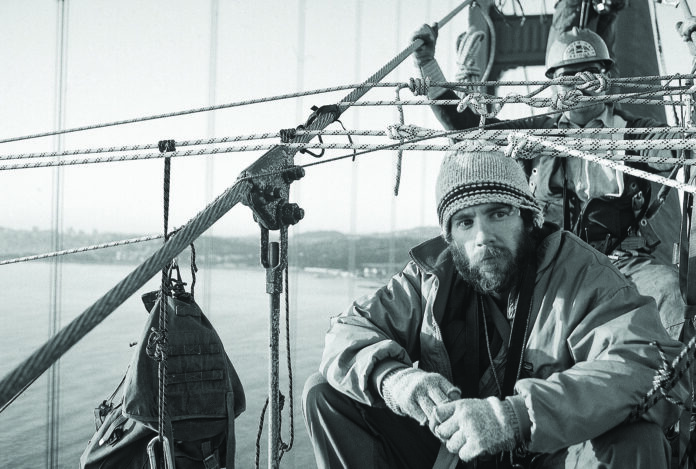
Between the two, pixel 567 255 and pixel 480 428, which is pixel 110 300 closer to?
pixel 480 428

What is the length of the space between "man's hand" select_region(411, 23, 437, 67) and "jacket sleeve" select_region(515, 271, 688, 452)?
5.42 ft

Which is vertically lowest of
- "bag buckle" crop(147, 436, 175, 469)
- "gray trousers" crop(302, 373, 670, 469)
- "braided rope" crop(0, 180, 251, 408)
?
"bag buckle" crop(147, 436, 175, 469)

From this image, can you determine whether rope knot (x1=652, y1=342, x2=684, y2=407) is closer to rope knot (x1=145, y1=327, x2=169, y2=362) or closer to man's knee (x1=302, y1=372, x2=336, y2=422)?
man's knee (x1=302, y1=372, x2=336, y2=422)

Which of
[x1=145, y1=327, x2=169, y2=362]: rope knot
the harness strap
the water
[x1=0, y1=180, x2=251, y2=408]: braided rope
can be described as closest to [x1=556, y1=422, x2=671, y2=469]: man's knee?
the harness strap

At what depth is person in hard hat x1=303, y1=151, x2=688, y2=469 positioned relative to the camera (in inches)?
51.7

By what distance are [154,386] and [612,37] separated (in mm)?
4457

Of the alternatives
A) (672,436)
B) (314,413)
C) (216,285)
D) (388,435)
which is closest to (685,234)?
(672,436)

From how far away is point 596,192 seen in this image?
274 cm

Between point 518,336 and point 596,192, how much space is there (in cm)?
137

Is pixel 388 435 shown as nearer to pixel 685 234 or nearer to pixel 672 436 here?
pixel 672 436

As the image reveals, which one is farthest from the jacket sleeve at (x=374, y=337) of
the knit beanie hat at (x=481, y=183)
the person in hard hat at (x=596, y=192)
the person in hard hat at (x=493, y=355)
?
the person in hard hat at (x=596, y=192)

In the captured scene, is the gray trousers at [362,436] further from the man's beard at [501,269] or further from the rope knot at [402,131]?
the rope knot at [402,131]

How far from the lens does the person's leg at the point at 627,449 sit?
1.31m

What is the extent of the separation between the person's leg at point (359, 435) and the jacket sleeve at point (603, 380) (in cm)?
40
